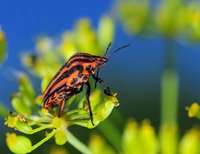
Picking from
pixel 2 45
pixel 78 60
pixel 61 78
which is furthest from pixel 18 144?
pixel 2 45

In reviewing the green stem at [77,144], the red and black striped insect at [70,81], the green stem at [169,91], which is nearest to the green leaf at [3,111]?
the red and black striped insect at [70,81]

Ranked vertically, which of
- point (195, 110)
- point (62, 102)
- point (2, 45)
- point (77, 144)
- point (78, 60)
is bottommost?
point (195, 110)

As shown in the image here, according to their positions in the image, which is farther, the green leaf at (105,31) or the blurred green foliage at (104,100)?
the green leaf at (105,31)

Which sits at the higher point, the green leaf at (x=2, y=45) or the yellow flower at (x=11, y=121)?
the green leaf at (x=2, y=45)

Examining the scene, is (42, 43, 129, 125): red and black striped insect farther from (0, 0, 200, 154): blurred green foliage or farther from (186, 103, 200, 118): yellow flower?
(186, 103, 200, 118): yellow flower

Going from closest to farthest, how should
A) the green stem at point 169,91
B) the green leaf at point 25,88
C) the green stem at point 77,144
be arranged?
1. the green stem at point 77,144
2. the green leaf at point 25,88
3. the green stem at point 169,91

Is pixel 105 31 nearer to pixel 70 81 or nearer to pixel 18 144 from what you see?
pixel 70 81

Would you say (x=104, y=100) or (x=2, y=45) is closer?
(x=104, y=100)

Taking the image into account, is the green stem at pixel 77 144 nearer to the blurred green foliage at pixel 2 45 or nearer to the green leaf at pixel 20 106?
the green leaf at pixel 20 106

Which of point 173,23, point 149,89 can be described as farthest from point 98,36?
point 149,89

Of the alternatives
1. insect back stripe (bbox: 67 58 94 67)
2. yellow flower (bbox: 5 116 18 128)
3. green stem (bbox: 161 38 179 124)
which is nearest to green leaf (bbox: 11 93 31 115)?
yellow flower (bbox: 5 116 18 128)

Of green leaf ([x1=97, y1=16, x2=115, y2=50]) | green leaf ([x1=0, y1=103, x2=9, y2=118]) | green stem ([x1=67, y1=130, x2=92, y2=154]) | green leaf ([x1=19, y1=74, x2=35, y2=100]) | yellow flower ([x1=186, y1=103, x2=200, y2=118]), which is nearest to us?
yellow flower ([x1=186, y1=103, x2=200, y2=118])
